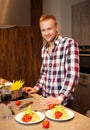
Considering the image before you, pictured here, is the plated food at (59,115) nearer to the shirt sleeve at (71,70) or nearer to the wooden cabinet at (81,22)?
the shirt sleeve at (71,70)

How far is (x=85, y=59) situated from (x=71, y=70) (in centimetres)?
149

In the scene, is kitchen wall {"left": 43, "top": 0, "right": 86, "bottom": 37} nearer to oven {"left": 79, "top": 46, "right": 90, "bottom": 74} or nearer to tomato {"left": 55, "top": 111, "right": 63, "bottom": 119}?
oven {"left": 79, "top": 46, "right": 90, "bottom": 74}

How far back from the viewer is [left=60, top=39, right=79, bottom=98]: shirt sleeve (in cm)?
174

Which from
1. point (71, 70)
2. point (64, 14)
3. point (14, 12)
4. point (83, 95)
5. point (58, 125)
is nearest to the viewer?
point (58, 125)

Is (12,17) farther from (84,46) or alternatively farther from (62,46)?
(84,46)

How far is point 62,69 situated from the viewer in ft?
6.05

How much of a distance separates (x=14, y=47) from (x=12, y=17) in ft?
6.04

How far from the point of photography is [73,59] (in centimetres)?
175

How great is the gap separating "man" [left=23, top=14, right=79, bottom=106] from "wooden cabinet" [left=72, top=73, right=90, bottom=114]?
1.19 meters

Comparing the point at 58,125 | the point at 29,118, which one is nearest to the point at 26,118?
the point at 29,118

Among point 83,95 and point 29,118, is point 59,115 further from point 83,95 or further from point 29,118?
point 83,95

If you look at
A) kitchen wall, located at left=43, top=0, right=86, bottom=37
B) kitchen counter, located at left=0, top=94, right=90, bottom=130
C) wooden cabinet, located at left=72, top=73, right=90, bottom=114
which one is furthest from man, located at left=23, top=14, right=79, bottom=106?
kitchen wall, located at left=43, top=0, right=86, bottom=37

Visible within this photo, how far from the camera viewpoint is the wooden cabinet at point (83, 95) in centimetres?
306

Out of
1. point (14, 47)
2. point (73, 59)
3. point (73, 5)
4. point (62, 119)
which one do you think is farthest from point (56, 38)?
point (14, 47)
